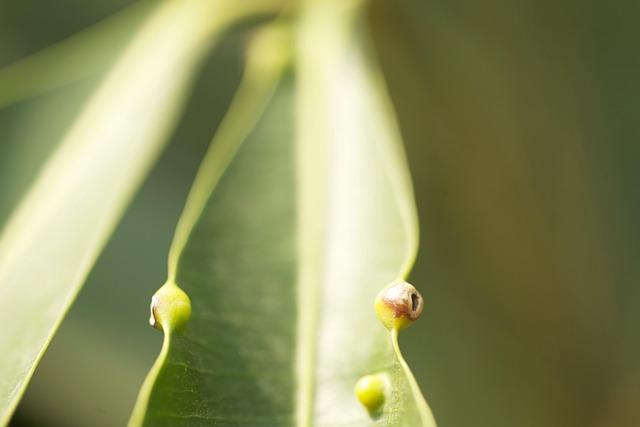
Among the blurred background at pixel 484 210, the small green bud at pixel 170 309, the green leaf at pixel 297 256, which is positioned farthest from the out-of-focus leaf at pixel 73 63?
the small green bud at pixel 170 309

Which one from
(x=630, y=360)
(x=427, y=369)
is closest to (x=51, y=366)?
(x=427, y=369)

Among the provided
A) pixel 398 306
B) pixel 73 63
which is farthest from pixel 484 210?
pixel 398 306

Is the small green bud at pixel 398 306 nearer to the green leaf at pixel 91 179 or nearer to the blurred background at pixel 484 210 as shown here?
the green leaf at pixel 91 179

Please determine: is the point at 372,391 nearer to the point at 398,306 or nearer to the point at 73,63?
the point at 398,306

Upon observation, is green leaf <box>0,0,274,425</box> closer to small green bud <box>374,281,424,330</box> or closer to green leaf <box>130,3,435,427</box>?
green leaf <box>130,3,435,427</box>

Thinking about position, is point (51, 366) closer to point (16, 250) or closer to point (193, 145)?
point (193, 145)

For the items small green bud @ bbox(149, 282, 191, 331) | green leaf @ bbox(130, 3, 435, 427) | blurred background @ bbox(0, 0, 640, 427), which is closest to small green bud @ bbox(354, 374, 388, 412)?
green leaf @ bbox(130, 3, 435, 427)
